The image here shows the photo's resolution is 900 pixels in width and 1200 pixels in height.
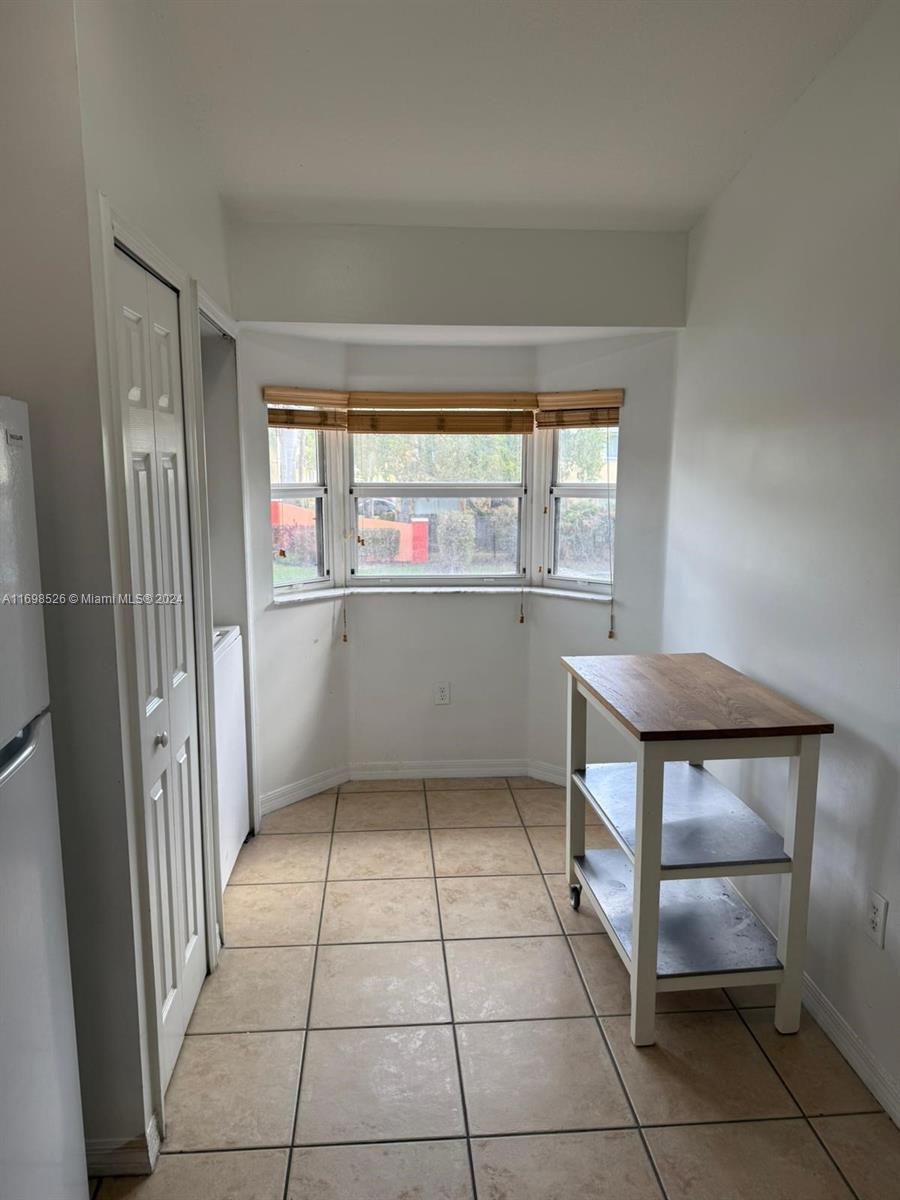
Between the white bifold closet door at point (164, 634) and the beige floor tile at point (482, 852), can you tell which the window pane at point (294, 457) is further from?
the beige floor tile at point (482, 852)

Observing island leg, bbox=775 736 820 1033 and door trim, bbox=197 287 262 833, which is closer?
island leg, bbox=775 736 820 1033

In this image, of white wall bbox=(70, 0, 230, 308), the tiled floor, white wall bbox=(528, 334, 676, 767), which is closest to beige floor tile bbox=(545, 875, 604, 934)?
the tiled floor

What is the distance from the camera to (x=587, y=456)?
3.60m

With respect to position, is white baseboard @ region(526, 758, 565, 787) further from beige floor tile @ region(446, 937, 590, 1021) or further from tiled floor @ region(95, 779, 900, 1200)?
beige floor tile @ region(446, 937, 590, 1021)

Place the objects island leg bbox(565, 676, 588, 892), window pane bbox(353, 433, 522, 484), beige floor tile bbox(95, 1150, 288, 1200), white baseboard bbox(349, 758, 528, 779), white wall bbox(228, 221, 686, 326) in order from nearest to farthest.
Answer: beige floor tile bbox(95, 1150, 288, 1200)
island leg bbox(565, 676, 588, 892)
white wall bbox(228, 221, 686, 326)
window pane bbox(353, 433, 522, 484)
white baseboard bbox(349, 758, 528, 779)

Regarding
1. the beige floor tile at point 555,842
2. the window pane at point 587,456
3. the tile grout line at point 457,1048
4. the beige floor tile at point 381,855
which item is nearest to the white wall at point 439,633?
the window pane at point 587,456

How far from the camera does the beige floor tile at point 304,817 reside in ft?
11.0

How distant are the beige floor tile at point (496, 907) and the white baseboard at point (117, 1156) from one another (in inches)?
42.9

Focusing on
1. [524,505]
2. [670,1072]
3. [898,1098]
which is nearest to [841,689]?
[898,1098]

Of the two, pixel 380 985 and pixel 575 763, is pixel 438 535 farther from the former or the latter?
pixel 380 985

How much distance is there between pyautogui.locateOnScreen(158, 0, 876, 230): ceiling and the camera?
69.5 inches

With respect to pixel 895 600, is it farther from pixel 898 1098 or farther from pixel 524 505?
pixel 524 505

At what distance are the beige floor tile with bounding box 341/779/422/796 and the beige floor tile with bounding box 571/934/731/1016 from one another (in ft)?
4.69

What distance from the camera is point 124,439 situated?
63.2 inches
